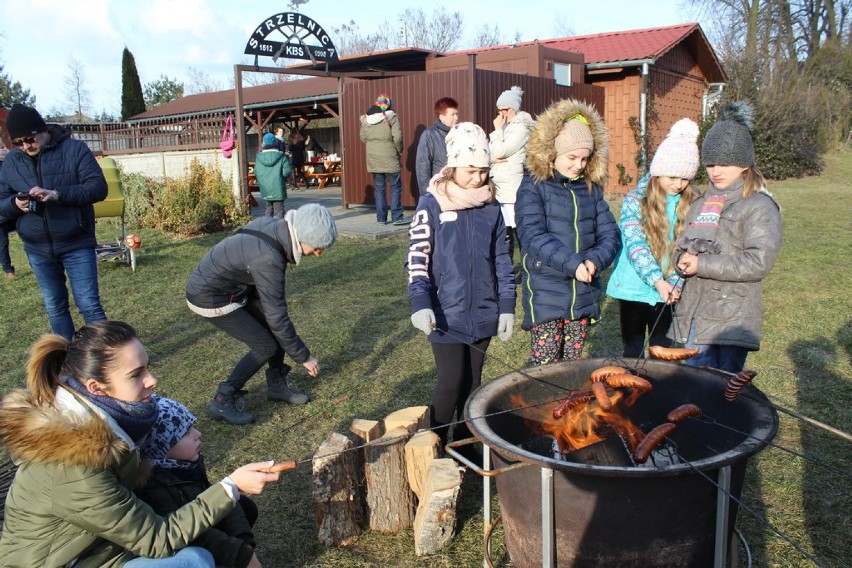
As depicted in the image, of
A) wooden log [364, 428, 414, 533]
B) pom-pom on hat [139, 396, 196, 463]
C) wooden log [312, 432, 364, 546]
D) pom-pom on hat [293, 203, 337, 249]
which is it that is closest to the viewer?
pom-pom on hat [139, 396, 196, 463]

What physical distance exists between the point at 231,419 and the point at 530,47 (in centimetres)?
1133

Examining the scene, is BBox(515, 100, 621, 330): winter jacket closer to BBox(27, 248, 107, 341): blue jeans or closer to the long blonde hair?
the long blonde hair

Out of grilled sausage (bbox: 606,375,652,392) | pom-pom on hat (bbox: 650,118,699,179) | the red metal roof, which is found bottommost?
grilled sausage (bbox: 606,375,652,392)

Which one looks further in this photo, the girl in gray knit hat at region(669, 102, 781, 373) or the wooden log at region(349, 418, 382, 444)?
the wooden log at region(349, 418, 382, 444)

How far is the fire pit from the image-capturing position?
2244 millimetres

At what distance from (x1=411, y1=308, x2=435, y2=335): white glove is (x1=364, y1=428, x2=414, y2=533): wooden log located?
516 mm

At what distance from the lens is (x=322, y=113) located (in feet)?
70.8

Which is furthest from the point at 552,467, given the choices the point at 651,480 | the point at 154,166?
the point at 154,166

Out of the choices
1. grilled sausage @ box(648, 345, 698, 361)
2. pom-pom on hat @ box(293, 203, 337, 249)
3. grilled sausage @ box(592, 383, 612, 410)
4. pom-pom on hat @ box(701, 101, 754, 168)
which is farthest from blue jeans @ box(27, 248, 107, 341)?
pom-pom on hat @ box(701, 101, 754, 168)

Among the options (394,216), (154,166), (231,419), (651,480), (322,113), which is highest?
(322,113)

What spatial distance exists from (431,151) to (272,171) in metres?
3.28

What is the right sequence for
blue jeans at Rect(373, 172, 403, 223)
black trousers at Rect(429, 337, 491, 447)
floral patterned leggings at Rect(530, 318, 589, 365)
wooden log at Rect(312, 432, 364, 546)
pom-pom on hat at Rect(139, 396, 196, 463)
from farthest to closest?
blue jeans at Rect(373, 172, 403, 223) < floral patterned leggings at Rect(530, 318, 589, 365) < black trousers at Rect(429, 337, 491, 447) < wooden log at Rect(312, 432, 364, 546) < pom-pom on hat at Rect(139, 396, 196, 463)

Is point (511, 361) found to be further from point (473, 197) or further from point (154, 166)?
point (154, 166)

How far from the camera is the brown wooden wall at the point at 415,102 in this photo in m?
11.8
